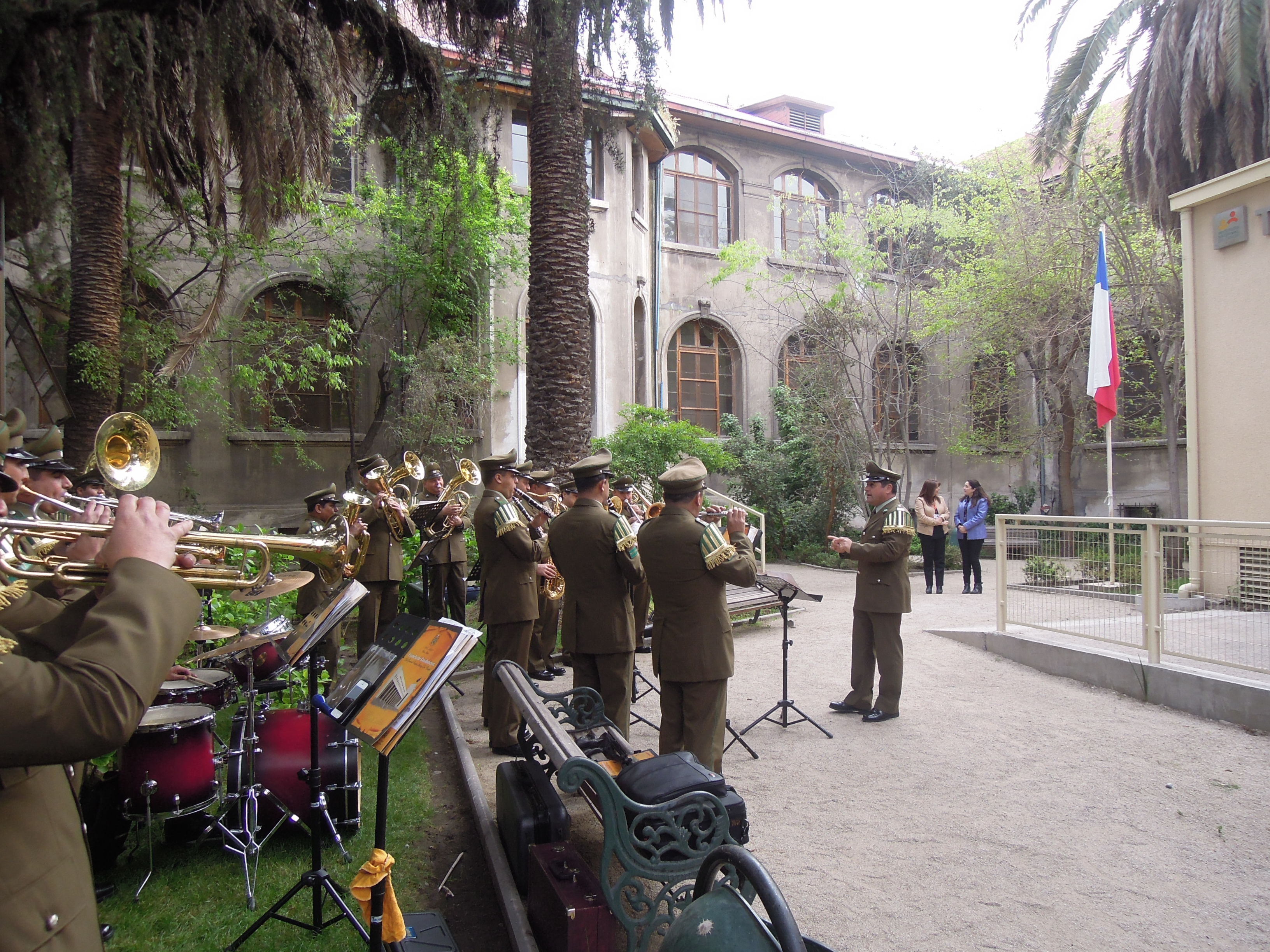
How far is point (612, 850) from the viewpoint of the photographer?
3.11 metres

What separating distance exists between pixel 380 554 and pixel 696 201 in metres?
16.3

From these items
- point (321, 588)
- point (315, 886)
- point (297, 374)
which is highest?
point (297, 374)

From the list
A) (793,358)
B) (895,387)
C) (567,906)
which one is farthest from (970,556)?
(567,906)

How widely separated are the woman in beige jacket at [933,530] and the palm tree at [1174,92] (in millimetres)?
7060

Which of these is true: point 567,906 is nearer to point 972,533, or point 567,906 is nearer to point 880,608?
point 880,608

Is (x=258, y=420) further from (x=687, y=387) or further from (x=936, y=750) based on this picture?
(x=936, y=750)

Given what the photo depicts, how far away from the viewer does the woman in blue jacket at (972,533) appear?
1330 cm

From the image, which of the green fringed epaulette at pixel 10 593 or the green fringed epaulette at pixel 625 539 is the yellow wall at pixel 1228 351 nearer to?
the green fringed epaulette at pixel 625 539

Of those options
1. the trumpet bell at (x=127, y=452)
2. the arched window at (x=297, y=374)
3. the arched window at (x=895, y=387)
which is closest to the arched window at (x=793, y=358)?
the arched window at (x=895, y=387)

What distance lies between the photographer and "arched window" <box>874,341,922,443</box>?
1892cm

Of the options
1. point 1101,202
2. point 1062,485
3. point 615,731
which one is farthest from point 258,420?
point 1062,485

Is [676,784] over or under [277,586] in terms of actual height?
under

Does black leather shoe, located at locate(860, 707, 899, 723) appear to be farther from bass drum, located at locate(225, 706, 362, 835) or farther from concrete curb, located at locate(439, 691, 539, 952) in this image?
Result: bass drum, located at locate(225, 706, 362, 835)

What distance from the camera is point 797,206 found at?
75.3 ft
